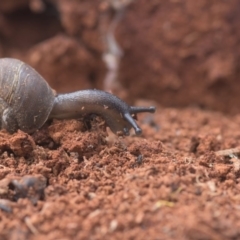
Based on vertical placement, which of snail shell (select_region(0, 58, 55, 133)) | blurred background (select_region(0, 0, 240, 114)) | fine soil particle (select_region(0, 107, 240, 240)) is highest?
blurred background (select_region(0, 0, 240, 114))

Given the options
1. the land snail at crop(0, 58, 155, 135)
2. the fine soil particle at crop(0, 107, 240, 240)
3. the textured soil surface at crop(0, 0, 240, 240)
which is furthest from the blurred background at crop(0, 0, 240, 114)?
the land snail at crop(0, 58, 155, 135)

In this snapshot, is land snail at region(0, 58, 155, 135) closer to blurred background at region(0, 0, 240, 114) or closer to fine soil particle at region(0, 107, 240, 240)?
fine soil particle at region(0, 107, 240, 240)

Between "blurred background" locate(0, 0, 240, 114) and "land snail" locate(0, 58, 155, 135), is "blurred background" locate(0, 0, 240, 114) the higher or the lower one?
the higher one

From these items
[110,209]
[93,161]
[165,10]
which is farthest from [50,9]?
[110,209]

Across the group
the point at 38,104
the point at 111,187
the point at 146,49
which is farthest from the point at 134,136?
the point at 146,49

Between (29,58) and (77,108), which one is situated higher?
(29,58)

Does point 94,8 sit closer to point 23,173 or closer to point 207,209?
point 23,173

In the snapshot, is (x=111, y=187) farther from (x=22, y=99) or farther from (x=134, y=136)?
(x=134, y=136)
